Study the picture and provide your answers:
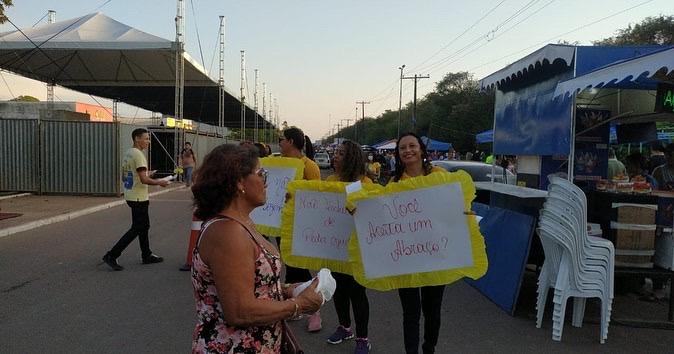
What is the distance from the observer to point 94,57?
28125 millimetres

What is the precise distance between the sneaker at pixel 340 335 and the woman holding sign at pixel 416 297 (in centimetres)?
86

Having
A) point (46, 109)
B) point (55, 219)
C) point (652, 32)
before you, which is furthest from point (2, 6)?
point (652, 32)

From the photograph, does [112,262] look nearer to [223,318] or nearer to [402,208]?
[402,208]

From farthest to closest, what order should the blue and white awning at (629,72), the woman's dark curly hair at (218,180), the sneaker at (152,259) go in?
the sneaker at (152,259) < the blue and white awning at (629,72) < the woman's dark curly hair at (218,180)

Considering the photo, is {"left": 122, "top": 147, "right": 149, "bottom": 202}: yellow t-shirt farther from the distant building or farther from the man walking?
the distant building

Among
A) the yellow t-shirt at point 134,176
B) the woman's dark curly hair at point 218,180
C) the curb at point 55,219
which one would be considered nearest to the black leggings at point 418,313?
the woman's dark curly hair at point 218,180

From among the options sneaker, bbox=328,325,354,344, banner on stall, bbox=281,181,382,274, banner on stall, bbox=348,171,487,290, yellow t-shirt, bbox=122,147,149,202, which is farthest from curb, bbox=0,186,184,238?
banner on stall, bbox=348,171,487,290

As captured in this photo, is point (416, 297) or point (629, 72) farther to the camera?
point (629, 72)

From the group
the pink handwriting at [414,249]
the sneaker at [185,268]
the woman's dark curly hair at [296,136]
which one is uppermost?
the woman's dark curly hair at [296,136]

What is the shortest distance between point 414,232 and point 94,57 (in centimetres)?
2878

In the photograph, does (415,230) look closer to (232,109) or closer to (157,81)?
(157,81)

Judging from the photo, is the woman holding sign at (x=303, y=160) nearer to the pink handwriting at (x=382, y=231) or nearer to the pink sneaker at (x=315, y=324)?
the pink sneaker at (x=315, y=324)

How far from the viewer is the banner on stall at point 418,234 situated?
12.2 ft

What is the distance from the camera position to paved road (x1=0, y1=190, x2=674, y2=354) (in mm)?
4574
